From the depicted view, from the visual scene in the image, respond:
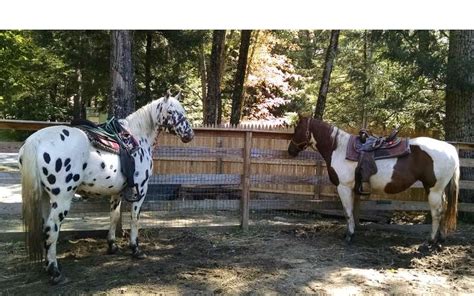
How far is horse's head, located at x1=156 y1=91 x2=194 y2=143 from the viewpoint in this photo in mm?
4930

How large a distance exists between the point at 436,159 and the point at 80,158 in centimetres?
434

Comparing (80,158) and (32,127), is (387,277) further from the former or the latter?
(32,127)

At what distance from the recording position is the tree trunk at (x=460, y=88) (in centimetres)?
674

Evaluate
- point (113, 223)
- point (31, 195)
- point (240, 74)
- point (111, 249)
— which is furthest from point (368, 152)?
point (240, 74)

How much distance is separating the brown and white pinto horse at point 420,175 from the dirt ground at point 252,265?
0.42 metres

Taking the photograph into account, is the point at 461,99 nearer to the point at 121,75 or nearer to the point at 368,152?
the point at 368,152

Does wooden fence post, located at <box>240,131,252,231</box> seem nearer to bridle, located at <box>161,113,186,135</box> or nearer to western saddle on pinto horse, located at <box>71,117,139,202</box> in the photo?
bridle, located at <box>161,113,186,135</box>

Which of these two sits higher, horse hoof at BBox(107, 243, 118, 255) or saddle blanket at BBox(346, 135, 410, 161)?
saddle blanket at BBox(346, 135, 410, 161)

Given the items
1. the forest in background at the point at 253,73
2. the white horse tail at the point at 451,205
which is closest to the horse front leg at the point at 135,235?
the forest in background at the point at 253,73

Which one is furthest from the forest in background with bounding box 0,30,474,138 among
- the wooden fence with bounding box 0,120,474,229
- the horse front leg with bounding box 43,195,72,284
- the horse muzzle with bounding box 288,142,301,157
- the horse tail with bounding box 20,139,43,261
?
the horse front leg with bounding box 43,195,72,284

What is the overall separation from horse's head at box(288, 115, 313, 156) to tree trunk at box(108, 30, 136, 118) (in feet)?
8.02

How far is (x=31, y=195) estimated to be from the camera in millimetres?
3736
